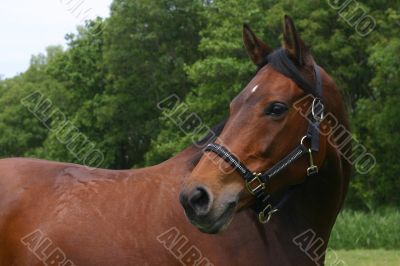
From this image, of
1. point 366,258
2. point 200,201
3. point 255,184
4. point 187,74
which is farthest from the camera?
point 187,74

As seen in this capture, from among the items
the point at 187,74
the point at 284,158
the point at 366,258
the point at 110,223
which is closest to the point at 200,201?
the point at 284,158

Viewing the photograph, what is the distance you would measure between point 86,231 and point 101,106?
43.3 metres

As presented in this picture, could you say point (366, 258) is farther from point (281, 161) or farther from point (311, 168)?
point (281, 161)

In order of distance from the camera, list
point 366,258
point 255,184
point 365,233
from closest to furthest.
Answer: point 255,184 → point 366,258 → point 365,233

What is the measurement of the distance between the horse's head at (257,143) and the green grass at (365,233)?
15.7m

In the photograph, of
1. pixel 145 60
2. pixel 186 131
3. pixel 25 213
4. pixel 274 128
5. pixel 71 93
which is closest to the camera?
pixel 274 128

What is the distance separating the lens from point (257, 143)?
379 centimetres

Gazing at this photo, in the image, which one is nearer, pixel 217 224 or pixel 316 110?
pixel 217 224

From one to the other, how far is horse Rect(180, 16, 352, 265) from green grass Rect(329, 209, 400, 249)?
50.4 feet

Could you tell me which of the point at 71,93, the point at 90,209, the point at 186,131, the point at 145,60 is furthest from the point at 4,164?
the point at 71,93

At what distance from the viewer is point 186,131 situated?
127ft

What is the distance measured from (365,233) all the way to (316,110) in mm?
16259

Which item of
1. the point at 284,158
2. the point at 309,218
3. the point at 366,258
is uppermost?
the point at 284,158

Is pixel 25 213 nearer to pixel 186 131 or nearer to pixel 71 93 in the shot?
pixel 186 131
